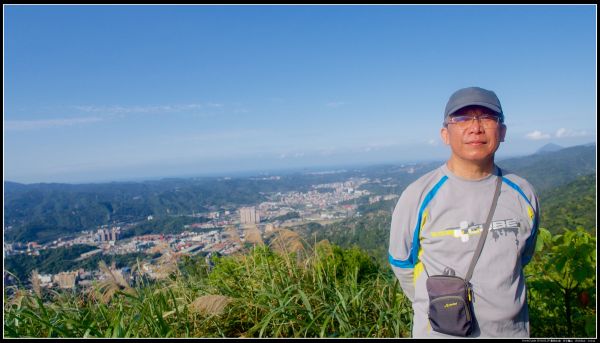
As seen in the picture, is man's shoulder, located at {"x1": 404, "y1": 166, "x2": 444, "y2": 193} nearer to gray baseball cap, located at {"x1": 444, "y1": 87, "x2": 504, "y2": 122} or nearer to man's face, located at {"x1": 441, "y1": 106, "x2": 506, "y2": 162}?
man's face, located at {"x1": 441, "y1": 106, "x2": 506, "y2": 162}

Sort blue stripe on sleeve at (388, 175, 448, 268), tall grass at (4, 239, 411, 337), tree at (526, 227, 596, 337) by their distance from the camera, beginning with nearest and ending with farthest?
blue stripe on sleeve at (388, 175, 448, 268) < tree at (526, 227, 596, 337) < tall grass at (4, 239, 411, 337)

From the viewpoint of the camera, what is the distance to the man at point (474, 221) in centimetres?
184

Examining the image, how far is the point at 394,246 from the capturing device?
2.07 meters

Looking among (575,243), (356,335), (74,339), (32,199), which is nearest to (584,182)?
(575,243)

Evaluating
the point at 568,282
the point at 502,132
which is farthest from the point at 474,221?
the point at 568,282

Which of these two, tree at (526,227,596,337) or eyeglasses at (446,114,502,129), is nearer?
eyeglasses at (446,114,502,129)

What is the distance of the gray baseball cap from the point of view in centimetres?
184

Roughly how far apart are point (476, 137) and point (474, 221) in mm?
453

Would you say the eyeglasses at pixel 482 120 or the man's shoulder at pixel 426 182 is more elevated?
the eyeglasses at pixel 482 120

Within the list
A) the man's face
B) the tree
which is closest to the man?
the man's face

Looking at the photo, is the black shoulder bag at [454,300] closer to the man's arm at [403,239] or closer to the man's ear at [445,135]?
the man's arm at [403,239]

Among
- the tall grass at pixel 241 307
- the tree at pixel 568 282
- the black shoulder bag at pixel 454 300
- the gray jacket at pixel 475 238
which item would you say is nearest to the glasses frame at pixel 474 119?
the gray jacket at pixel 475 238

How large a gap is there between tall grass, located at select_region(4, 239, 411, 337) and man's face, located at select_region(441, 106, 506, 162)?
1540 millimetres

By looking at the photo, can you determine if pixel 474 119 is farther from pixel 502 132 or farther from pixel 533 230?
pixel 533 230
